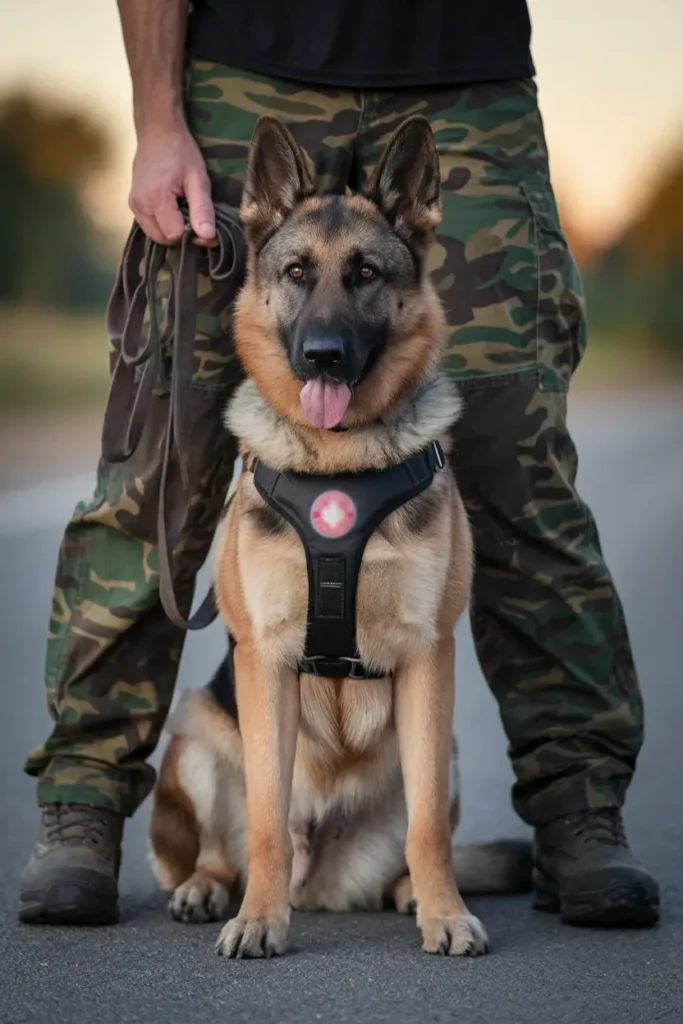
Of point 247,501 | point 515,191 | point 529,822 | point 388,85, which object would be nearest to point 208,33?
point 388,85

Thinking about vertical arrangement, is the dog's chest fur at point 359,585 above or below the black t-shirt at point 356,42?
below

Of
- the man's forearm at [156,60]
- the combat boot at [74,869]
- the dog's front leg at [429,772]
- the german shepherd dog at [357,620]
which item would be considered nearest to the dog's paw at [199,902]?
the german shepherd dog at [357,620]

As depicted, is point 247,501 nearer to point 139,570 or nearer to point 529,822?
point 139,570

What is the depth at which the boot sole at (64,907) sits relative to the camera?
11.6 ft

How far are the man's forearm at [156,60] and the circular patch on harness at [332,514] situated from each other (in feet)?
3.34

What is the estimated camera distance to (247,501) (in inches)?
142

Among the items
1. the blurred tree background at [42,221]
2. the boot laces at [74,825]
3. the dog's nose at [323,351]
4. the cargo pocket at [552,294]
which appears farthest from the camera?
the blurred tree background at [42,221]

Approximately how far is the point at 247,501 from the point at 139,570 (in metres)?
0.44

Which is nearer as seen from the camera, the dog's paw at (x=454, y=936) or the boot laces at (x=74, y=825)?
the dog's paw at (x=454, y=936)

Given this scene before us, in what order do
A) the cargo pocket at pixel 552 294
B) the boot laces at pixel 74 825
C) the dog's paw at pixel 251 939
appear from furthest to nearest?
the cargo pocket at pixel 552 294
the boot laces at pixel 74 825
the dog's paw at pixel 251 939

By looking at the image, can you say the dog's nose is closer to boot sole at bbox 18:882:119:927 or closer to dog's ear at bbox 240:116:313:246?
dog's ear at bbox 240:116:313:246

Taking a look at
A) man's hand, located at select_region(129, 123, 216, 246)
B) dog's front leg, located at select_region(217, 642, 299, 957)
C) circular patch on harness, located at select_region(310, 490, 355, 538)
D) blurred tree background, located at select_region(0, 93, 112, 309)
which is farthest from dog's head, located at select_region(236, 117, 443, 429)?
blurred tree background, located at select_region(0, 93, 112, 309)

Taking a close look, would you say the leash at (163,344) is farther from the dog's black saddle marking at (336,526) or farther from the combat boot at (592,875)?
the combat boot at (592,875)

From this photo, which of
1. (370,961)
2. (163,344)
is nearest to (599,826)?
(370,961)
